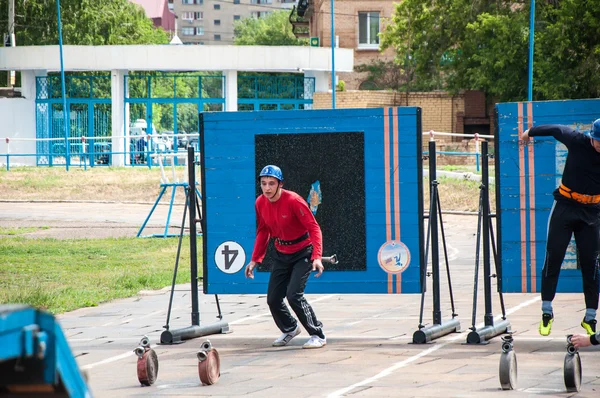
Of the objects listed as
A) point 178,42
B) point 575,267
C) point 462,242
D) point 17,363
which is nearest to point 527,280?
point 575,267

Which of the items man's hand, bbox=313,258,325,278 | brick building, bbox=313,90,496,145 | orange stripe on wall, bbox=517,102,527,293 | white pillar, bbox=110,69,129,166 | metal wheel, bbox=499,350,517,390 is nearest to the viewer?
metal wheel, bbox=499,350,517,390

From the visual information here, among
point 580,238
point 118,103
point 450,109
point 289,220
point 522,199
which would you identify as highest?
point 118,103

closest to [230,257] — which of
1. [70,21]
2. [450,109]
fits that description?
[450,109]

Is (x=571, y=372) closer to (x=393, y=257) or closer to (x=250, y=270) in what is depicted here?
(x=393, y=257)

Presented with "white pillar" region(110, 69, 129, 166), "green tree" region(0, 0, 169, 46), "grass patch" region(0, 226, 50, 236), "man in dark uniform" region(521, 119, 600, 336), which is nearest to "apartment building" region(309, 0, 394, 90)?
"green tree" region(0, 0, 169, 46)

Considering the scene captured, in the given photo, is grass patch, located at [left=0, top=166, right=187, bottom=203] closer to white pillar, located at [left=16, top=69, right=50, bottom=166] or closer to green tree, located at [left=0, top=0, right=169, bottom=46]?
white pillar, located at [left=16, top=69, right=50, bottom=166]

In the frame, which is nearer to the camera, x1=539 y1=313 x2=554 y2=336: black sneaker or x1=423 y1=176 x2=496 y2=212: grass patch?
x1=539 y1=313 x2=554 y2=336: black sneaker

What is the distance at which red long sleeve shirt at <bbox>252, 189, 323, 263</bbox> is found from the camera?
9312 mm

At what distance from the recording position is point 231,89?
45.3m

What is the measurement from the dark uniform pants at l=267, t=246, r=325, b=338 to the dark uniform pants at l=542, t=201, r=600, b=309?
6.50ft

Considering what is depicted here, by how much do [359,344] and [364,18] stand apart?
48400 mm

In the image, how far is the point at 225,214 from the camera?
1039 cm

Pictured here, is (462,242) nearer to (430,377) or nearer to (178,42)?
(430,377)

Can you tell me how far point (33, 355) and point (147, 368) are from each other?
541 centimetres
